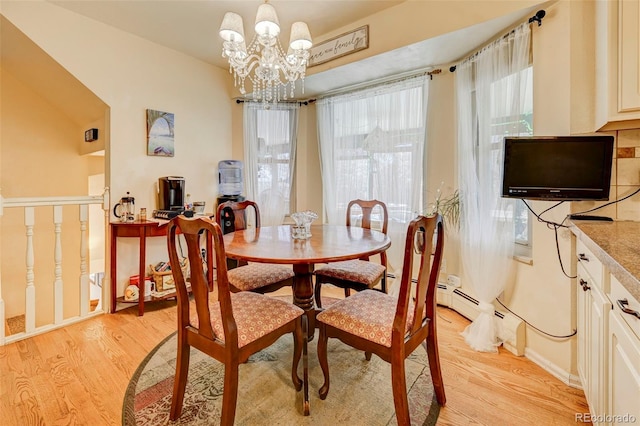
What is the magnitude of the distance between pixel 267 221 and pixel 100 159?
8.26ft

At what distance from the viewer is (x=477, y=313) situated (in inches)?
96.0

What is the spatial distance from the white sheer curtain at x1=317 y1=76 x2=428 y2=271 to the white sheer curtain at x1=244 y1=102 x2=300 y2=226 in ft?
1.53

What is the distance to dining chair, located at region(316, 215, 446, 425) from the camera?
4.29 feet

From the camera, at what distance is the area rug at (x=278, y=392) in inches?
59.2

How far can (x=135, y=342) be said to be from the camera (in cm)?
226

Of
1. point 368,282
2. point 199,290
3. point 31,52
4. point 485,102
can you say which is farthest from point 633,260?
point 31,52

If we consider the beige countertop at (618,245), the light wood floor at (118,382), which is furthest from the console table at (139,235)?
the beige countertop at (618,245)

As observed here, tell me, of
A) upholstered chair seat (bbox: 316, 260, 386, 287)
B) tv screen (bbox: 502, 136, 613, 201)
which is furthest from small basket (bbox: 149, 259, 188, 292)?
tv screen (bbox: 502, 136, 613, 201)

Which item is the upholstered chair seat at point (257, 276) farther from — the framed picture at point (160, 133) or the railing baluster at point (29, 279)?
the framed picture at point (160, 133)

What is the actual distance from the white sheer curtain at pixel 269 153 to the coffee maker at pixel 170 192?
855 mm

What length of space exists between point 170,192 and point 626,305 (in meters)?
3.34

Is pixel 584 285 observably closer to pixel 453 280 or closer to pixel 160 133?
pixel 453 280

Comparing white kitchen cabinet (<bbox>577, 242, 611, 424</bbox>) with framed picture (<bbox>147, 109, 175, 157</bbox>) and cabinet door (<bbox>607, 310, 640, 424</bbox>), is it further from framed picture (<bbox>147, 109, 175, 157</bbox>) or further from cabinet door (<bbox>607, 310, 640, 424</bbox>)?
framed picture (<bbox>147, 109, 175, 157</bbox>)

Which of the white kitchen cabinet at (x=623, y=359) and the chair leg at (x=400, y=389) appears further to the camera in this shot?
the chair leg at (x=400, y=389)
